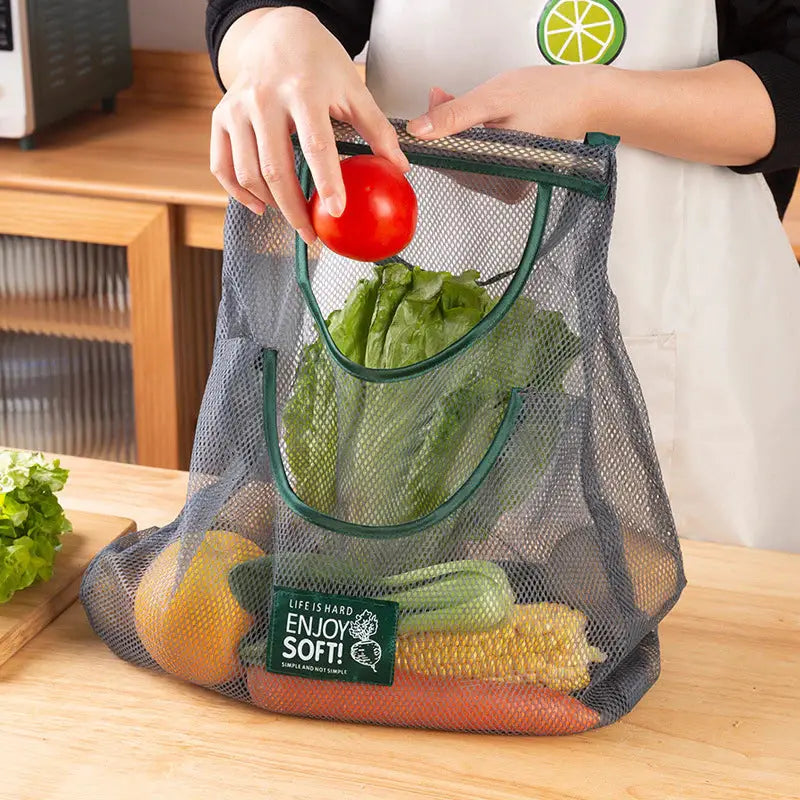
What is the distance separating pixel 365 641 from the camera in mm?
646

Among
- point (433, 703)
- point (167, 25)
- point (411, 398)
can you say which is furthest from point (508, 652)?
point (167, 25)

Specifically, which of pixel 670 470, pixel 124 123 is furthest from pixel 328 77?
pixel 124 123

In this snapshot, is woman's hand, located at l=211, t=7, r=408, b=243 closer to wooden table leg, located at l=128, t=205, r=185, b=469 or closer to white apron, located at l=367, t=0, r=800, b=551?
white apron, located at l=367, t=0, r=800, b=551

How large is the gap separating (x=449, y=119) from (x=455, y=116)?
0.01 metres

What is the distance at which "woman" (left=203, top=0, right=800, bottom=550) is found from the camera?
36.9 inches

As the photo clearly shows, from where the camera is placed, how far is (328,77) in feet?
2.07

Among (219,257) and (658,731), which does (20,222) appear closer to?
(219,257)

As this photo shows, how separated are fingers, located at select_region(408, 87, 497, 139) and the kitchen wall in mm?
1705

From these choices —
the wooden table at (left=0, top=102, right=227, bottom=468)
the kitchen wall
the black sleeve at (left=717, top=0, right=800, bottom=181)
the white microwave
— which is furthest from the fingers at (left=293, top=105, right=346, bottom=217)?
the kitchen wall

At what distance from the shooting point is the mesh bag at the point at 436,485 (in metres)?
0.63

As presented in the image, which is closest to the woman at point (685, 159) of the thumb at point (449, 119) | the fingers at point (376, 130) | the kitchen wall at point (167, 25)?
the thumb at point (449, 119)

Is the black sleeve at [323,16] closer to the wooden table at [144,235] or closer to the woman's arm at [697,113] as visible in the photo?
the woman's arm at [697,113]

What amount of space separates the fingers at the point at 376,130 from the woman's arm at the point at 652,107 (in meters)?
0.14

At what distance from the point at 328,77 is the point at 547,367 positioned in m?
0.20
